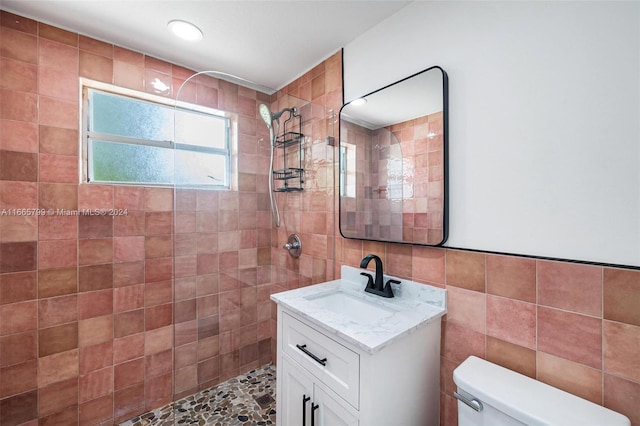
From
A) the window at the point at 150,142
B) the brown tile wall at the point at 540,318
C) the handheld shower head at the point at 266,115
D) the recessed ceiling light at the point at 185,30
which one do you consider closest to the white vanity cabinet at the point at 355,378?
the brown tile wall at the point at 540,318

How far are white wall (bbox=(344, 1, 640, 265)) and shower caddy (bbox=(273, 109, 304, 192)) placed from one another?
0.89 m

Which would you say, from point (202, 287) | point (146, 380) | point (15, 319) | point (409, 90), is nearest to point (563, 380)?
point (409, 90)

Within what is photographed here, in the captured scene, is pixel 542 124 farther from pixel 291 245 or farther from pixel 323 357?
pixel 291 245

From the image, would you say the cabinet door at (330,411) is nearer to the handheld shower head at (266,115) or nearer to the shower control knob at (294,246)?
the shower control knob at (294,246)

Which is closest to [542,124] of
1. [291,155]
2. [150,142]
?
[291,155]

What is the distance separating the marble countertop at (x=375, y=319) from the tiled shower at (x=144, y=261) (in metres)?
0.07

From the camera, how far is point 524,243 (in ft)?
3.37

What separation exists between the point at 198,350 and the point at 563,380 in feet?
6.04

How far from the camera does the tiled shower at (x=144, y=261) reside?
148 centimetres

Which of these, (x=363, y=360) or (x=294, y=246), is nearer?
(x=363, y=360)

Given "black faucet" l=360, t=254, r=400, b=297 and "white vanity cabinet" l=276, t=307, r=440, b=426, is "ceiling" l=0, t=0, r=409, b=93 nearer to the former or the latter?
"black faucet" l=360, t=254, r=400, b=297

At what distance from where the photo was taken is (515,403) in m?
0.86

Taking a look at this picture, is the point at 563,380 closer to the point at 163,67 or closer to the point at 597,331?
the point at 597,331

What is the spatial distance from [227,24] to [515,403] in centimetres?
219
